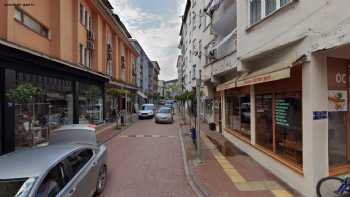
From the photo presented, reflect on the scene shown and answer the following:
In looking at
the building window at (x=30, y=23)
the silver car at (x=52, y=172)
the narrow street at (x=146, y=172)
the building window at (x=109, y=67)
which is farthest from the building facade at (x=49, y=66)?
the silver car at (x=52, y=172)

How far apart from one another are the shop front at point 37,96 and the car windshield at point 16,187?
542 centimetres

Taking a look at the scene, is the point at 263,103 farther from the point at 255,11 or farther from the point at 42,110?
the point at 42,110

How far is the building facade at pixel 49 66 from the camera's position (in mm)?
8617

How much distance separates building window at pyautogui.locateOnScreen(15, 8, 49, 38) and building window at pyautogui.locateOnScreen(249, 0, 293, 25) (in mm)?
9941

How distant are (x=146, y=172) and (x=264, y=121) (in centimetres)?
454

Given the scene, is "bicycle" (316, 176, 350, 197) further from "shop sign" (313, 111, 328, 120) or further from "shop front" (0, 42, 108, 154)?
"shop front" (0, 42, 108, 154)

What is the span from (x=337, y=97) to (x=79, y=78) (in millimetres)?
14533

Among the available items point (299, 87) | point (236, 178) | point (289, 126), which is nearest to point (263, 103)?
point (289, 126)

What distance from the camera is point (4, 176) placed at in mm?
3197

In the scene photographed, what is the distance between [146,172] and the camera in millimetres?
7492

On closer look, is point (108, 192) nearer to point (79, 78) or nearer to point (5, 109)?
point (5, 109)

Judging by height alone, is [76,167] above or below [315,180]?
above

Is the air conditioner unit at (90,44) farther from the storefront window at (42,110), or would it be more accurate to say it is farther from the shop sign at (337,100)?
the shop sign at (337,100)

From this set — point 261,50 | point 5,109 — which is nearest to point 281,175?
point 261,50
